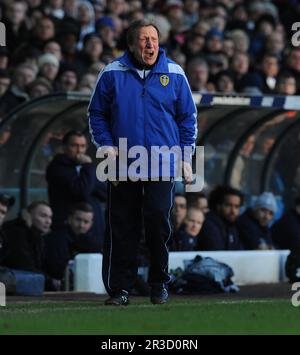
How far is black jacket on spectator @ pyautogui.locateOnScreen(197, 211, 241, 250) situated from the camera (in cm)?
1553

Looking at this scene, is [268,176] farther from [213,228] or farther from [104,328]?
[104,328]

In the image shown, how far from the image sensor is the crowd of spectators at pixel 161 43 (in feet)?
55.4

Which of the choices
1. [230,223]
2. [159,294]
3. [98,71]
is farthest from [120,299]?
[98,71]

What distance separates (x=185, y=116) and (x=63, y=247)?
3.83 meters

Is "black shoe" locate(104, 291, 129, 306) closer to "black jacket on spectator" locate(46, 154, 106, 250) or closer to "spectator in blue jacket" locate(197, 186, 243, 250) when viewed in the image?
"black jacket on spectator" locate(46, 154, 106, 250)

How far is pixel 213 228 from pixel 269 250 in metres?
0.79

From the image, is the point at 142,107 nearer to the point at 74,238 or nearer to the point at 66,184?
the point at 66,184

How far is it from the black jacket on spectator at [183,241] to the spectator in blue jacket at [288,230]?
186 centimetres

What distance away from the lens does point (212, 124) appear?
654 inches

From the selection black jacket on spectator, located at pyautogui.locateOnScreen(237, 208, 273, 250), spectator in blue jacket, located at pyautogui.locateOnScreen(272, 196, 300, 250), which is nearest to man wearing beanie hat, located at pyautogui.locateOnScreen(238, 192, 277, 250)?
black jacket on spectator, located at pyautogui.locateOnScreen(237, 208, 273, 250)

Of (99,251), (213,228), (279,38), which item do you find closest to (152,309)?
(99,251)

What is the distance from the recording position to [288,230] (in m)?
16.7

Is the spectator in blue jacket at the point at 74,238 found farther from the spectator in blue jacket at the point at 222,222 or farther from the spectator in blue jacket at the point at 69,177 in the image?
the spectator in blue jacket at the point at 222,222
